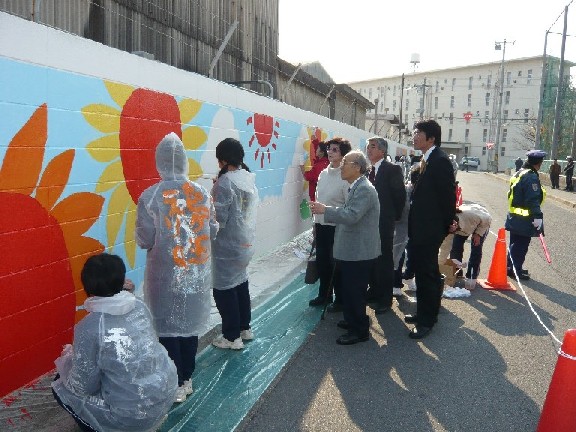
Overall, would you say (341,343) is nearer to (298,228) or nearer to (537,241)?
(298,228)

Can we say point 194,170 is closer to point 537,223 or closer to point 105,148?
point 105,148

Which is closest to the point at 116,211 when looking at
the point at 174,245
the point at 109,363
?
the point at 174,245

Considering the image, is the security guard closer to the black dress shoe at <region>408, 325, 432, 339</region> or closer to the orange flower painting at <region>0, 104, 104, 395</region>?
the black dress shoe at <region>408, 325, 432, 339</region>

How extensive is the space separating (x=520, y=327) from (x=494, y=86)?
79.3 m

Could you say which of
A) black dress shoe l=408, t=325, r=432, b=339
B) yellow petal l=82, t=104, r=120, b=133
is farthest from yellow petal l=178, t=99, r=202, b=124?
black dress shoe l=408, t=325, r=432, b=339

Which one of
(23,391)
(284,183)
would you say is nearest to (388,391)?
(23,391)

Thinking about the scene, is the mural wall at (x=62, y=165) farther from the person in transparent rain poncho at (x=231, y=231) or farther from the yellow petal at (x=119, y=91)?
the person in transparent rain poncho at (x=231, y=231)

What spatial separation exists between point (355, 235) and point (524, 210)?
373 centimetres

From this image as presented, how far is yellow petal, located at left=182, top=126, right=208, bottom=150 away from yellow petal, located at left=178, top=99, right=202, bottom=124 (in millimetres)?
110

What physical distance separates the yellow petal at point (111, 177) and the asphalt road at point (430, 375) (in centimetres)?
197

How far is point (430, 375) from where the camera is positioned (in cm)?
385

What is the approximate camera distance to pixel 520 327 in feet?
16.3

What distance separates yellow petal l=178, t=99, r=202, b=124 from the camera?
16.0 feet

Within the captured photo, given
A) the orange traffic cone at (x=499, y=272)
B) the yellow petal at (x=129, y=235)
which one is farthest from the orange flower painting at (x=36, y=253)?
the orange traffic cone at (x=499, y=272)
